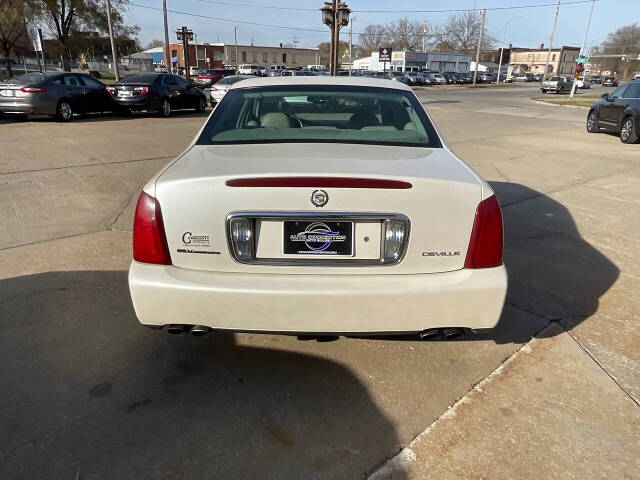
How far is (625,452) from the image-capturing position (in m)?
2.18

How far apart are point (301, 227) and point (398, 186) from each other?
49 cm

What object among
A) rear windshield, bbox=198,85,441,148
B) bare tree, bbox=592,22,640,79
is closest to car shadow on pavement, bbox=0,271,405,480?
rear windshield, bbox=198,85,441,148

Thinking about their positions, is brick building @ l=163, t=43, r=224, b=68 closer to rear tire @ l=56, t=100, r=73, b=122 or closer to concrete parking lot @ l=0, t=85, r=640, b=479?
rear tire @ l=56, t=100, r=73, b=122

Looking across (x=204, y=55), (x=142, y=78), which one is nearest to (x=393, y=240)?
(x=142, y=78)

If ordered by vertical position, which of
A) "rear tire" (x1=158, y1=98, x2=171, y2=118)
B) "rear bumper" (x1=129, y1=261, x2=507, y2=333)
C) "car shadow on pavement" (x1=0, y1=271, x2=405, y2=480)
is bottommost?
"car shadow on pavement" (x1=0, y1=271, x2=405, y2=480)

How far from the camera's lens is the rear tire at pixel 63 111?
13906mm

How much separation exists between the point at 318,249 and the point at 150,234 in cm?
81

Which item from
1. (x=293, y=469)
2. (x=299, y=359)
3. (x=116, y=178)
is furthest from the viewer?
(x=116, y=178)

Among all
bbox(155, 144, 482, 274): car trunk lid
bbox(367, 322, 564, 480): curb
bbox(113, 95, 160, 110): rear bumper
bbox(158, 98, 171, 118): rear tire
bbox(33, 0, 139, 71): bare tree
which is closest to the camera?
bbox(367, 322, 564, 480): curb

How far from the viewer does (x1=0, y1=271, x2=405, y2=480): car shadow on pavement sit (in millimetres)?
2078

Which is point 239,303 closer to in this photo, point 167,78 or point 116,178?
point 116,178

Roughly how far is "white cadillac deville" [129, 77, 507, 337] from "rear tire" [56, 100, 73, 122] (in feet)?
45.7

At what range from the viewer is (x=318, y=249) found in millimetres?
2246

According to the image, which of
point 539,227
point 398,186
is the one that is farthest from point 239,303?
point 539,227
